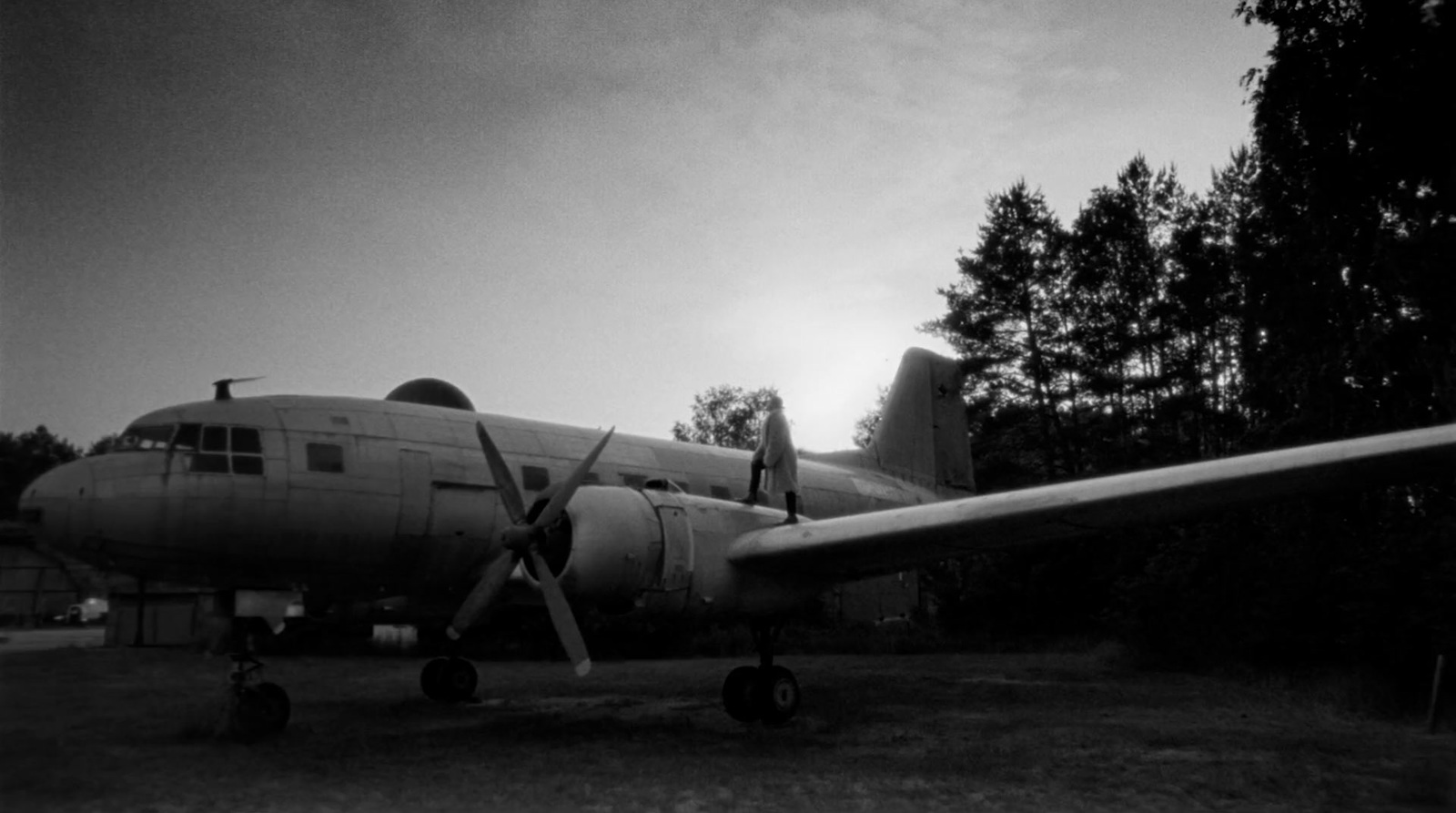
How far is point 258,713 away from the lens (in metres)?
9.77

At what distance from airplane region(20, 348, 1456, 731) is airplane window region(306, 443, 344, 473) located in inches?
0.6

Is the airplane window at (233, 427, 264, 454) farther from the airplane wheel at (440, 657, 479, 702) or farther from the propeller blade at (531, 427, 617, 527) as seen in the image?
the airplane wheel at (440, 657, 479, 702)

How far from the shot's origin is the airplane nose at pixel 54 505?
9273mm

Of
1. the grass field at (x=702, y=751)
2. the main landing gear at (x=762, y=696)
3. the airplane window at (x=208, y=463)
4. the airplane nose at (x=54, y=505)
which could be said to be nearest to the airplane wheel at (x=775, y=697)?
the main landing gear at (x=762, y=696)

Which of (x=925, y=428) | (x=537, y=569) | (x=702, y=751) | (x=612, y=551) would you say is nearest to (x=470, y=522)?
(x=537, y=569)

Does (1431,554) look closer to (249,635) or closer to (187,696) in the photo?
(249,635)

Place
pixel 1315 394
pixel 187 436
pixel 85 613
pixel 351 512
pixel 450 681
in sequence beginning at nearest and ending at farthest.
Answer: pixel 187 436
pixel 351 512
pixel 450 681
pixel 1315 394
pixel 85 613

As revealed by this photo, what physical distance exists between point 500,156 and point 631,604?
6262 mm

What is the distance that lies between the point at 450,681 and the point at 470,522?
2.71 meters

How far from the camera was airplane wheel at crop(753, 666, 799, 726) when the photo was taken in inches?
404

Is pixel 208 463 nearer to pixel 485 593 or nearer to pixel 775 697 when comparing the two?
pixel 485 593

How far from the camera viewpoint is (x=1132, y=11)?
11453 millimetres

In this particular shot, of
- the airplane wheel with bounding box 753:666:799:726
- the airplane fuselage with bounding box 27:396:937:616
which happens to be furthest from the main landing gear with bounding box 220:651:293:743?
the airplane wheel with bounding box 753:666:799:726

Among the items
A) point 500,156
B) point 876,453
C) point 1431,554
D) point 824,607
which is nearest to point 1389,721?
point 1431,554
